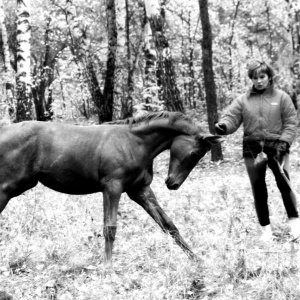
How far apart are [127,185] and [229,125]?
5.09 feet

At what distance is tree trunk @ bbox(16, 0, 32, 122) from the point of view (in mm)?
12391

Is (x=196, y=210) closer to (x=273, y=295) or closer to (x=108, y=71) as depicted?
(x=273, y=295)

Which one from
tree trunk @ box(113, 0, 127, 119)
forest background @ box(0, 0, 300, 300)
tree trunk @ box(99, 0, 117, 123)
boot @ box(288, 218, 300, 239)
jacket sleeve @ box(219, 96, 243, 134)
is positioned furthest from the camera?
tree trunk @ box(113, 0, 127, 119)

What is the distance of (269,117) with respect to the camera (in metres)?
5.78

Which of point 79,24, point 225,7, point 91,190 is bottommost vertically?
point 91,190

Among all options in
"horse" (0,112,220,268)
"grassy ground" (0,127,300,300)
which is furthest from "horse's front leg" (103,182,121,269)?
"grassy ground" (0,127,300,300)

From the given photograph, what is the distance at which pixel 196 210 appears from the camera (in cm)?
778

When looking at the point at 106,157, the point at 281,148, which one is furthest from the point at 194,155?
the point at 281,148

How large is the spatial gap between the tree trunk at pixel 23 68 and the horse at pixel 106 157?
729 cm

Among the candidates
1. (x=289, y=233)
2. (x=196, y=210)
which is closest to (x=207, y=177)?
(x=196, y=210)

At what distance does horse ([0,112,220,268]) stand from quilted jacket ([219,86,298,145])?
33.0 inches

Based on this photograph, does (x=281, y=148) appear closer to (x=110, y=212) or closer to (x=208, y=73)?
(x=110, y=212)

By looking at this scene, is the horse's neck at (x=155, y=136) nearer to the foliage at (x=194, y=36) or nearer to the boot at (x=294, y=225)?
the boot at (x=294, y=225)

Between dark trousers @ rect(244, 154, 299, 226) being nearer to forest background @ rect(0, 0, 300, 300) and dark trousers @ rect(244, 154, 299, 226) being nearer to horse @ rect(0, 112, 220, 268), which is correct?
forest background @ rect(0, 0, 300, 300)
